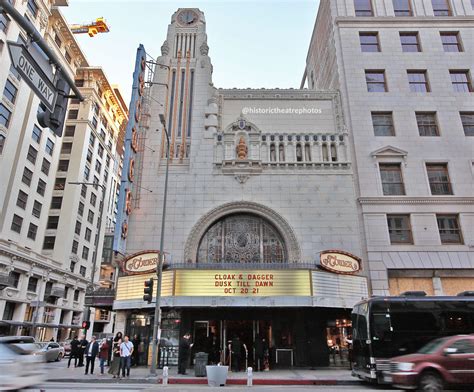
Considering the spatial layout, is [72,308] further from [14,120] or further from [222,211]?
[222,211]

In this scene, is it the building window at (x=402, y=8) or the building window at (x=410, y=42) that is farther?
the building window at (x=402, y=8)

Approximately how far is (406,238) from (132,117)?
2008 cm

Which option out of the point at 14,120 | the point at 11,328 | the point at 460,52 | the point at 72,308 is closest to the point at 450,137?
the point at 460,52

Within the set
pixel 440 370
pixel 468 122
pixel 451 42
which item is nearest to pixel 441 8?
pixel 451 42

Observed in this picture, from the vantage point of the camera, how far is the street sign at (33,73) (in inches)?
277

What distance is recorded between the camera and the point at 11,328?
4181 cm

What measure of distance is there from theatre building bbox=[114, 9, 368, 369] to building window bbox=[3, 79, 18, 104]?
966 inches

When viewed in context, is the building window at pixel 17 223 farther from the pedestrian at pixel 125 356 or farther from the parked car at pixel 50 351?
the pedestrian at pixel 125 356

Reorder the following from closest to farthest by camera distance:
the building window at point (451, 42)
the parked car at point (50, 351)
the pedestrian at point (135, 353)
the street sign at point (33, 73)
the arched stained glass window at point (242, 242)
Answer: the street sign at point (33, 73)
the pedestrian at point (135, 353)
the arched stained glass window at point (242, 242)
the parked car at point (50, 351)
the building window at point (451, 42)

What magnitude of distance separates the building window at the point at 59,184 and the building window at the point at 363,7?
158 ft

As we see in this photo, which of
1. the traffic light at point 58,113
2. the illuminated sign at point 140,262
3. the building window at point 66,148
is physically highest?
the building window at point 66,148

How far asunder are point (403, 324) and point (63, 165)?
5679cm

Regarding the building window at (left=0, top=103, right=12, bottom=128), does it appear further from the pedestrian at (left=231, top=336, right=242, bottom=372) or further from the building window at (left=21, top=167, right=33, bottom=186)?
the pedestrian at (left=231, top=336, right=242, bottom=372)

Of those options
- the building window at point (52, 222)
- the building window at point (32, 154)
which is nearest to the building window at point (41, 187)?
the building window at point (32, 154)
